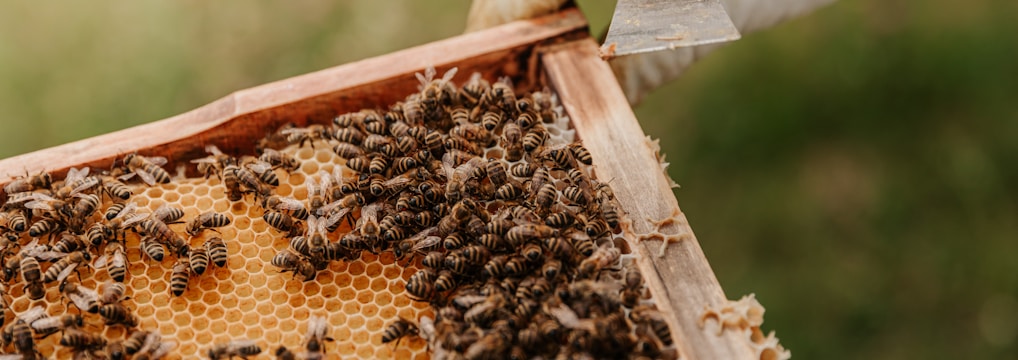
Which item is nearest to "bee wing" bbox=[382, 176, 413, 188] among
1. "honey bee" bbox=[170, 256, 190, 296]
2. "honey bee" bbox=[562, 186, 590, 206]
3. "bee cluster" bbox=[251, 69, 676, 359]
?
"bee cluster" bbox=[251, 69, 676, 359]

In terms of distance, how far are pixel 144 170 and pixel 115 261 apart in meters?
0.56

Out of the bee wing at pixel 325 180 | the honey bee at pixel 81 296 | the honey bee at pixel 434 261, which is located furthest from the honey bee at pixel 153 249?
the honey bee at pixel 434 261

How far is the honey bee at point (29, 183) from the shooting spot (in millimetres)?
3988

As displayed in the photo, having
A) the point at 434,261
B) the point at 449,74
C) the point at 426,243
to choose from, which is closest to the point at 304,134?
the point at 449,74

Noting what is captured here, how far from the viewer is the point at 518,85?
4.78 m

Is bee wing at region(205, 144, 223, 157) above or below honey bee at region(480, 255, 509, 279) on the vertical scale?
above

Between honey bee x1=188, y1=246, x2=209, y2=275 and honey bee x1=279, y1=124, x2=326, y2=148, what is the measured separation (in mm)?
761

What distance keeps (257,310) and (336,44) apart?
469cm

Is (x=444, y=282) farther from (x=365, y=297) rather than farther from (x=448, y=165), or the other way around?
(x=448, y=165)

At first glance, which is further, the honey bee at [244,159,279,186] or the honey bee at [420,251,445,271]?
the honey bee at [244,159,279,186]

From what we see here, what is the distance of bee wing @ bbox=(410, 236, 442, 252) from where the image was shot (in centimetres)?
377

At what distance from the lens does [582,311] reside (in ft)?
11.1

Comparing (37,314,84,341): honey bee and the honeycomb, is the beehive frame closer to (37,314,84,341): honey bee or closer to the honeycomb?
the honeycomb

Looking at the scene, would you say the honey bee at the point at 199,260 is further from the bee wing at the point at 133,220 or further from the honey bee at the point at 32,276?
the honey bee at the point at 32,276
